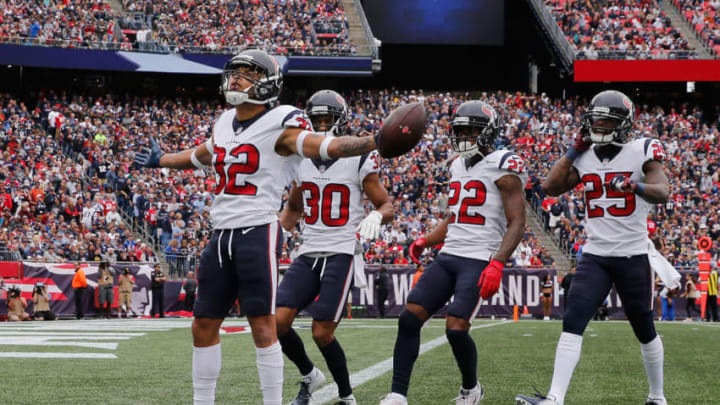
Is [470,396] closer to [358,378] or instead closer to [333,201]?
[333,201]

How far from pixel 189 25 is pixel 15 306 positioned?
639 inches

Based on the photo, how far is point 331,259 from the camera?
646 cm

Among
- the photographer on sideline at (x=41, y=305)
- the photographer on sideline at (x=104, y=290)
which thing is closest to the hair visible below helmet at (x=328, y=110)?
the photographer on sideline at (x=41, y=305)

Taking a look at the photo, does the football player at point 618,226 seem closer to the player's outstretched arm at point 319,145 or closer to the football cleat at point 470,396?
the football cleat at point 470,396

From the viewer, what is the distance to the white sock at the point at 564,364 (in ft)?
18.5

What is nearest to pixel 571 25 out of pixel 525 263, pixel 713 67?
pixel 713 67

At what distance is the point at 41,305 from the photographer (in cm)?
2016

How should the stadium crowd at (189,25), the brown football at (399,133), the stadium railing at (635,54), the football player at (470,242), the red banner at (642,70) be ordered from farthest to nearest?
the stadium railing at (635,54) < the red banner at (642,70) < the stadium crowd at (189,25) < the football player at (470,242) < the brown football at (399,133)

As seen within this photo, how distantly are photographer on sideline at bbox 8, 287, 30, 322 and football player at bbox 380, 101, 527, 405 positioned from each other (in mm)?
15345

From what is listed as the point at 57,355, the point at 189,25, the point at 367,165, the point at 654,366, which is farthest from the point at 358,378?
the point at 189,25

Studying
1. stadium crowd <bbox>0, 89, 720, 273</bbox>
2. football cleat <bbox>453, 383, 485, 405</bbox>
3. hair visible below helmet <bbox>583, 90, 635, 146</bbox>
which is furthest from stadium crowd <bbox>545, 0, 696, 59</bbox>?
football cleat <bbox>453, 383, 485, 405</bbox>

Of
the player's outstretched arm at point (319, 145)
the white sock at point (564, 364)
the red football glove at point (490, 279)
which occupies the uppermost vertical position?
the player's outstretched arm at point (319, 145)

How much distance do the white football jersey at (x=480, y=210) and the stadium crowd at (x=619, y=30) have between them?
28409 mm

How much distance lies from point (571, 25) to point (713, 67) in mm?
5335
